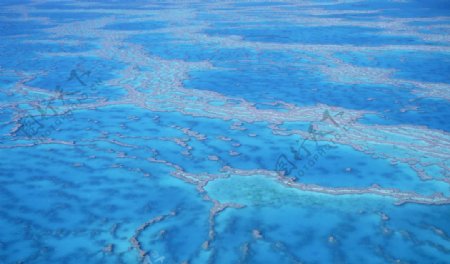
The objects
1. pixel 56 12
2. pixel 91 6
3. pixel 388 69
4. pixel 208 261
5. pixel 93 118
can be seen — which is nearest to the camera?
pixel 208 261

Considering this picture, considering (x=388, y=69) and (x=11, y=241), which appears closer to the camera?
(x=11, y=241)

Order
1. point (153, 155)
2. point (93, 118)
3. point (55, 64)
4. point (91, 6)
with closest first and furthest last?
point (153, 155) → point (93, 118) → point (55, 64) → point (91, 6)

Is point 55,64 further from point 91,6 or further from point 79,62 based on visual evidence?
point 91,6

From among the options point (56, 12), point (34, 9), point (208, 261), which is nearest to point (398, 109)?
point (208, 261)

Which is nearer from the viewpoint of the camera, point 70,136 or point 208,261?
point 208,261

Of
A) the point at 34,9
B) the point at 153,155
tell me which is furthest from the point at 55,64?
the point at 34,9

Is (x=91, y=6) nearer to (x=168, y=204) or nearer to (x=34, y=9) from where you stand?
(x=34, y=9)
